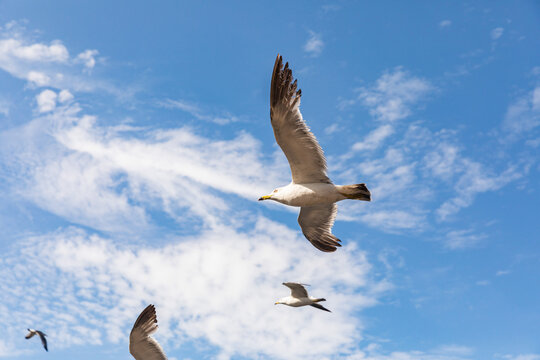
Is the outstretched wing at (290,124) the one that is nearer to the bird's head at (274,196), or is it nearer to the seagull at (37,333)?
the bird's head at (274,196)

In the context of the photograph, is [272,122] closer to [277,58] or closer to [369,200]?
[277,58]

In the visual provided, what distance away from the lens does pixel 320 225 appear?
16516 millimetres

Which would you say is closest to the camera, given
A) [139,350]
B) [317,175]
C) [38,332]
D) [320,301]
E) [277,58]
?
[277,58]

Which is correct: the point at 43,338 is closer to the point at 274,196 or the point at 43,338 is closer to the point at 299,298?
the point at 299,298

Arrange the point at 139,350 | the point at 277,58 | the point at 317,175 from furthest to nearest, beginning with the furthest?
the point at 139,350 → the point at 317,175 → the point at 277,58

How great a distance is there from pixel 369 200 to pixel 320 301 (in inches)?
308

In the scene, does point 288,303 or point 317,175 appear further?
point 288,303

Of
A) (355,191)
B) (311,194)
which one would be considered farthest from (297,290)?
(355,191)

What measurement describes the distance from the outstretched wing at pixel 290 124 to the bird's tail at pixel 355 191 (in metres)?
0.86

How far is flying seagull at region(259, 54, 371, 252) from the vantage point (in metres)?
13.3

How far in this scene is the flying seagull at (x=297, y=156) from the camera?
→ 43.6 ft

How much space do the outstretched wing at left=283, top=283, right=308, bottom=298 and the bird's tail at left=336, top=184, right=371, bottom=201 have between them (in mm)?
7159

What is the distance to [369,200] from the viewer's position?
14031 mm

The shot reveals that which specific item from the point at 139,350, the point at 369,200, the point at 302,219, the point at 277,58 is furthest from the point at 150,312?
the point at 277,58
